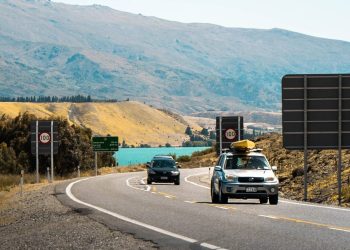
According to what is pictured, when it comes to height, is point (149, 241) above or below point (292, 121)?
below

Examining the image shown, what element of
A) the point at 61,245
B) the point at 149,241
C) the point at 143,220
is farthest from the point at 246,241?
the point at 143,220

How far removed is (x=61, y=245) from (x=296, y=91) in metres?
17.7

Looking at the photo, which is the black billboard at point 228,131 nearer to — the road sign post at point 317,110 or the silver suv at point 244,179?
the road sign post at point 317,110

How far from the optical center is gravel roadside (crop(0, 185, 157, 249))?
1480 cm

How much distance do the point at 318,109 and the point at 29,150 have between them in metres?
62.8

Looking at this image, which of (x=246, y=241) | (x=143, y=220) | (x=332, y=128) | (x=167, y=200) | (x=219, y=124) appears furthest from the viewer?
(x=219, y=124)

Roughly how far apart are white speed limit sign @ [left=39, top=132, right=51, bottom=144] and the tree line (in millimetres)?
21531

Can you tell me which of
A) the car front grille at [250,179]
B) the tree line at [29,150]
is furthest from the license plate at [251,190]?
the tree line at [29,150]

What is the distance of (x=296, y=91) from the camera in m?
30.8

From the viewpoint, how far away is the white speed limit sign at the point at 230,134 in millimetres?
57844

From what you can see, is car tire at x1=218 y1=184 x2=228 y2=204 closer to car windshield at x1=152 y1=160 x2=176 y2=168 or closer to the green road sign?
car windshield at x1=152 y1=160 x2=176 y2=168

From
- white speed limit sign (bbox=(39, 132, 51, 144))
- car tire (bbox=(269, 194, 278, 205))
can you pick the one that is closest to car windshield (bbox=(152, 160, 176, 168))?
white speed limit sign (bbox=(39, 132, 51, 144))

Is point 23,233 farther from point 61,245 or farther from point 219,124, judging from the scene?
point 219,124

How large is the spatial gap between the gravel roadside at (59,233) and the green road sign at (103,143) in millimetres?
64710
